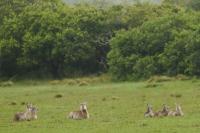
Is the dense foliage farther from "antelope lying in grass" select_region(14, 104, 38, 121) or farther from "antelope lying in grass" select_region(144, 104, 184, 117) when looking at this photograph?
"antelope lying in grass" select_region(14, 104, 38, 121)

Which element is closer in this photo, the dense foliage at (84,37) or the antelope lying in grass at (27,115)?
the antelope lying in grass at (27,115)

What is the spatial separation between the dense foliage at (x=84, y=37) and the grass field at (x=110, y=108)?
366 inches

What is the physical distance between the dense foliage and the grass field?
30.5 feet

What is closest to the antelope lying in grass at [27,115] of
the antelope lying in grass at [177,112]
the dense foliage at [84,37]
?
the antelope lying in grass at [177,112]

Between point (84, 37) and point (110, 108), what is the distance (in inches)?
1295

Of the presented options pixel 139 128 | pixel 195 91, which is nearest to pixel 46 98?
pixel 195 91

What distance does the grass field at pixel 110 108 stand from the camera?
2225 cm

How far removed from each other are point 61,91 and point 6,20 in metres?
23.6

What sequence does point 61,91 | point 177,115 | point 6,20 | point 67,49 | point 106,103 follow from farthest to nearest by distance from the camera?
point 6,20, point 67,49, point 61,91, point 106,103, point 177,115

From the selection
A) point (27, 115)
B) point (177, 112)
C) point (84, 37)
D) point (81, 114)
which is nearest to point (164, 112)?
point (177, 112)

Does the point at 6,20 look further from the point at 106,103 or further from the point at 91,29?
the point at 106,103

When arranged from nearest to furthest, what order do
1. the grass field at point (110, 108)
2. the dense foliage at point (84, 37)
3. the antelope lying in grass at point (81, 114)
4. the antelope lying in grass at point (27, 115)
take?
the grass field at point (110, 108)
the antelope lying in grass at point (27, 115)
the antelope lying in grass at point (81, 114)
the dense foliage at point (84, 37)

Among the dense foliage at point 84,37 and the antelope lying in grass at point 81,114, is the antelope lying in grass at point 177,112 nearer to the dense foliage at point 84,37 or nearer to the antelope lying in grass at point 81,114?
the antelope lying in grass at point 81,114

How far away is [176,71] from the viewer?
5431 cm
